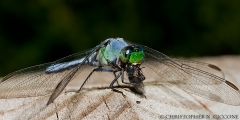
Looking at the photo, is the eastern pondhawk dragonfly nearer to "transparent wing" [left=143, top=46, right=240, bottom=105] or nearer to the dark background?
"transparent wing" [left=143, top=46, right=240, bottom=105]

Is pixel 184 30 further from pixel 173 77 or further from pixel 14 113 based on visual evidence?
pixel 14 113

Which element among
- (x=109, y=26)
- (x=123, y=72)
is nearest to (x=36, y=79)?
(x=123, y=72)

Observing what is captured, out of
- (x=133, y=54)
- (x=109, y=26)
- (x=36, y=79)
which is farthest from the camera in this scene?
(x=109, y=26)

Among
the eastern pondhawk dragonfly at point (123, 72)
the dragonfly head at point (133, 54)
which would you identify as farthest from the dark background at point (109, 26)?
the dragonfly head at point (133, 54)

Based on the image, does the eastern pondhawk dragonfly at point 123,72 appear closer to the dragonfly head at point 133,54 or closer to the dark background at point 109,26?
the dragonfly head at point 133,54

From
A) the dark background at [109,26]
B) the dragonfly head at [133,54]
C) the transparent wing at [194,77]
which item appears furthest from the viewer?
the dark background at [109,26]

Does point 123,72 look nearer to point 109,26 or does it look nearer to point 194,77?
point 194,77
